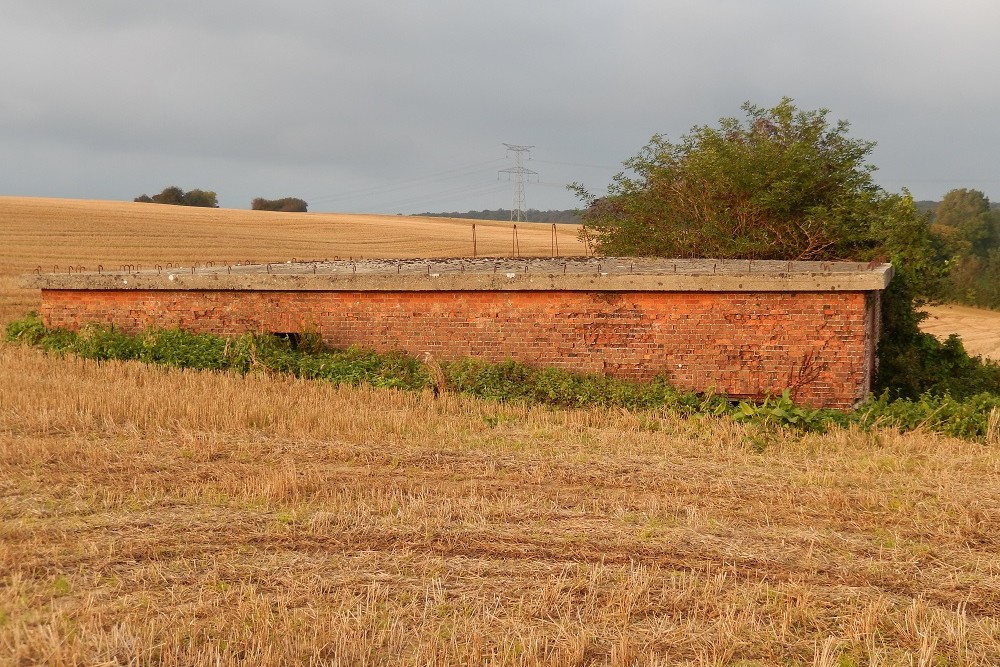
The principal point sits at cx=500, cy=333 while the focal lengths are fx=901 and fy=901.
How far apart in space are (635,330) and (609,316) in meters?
0.35

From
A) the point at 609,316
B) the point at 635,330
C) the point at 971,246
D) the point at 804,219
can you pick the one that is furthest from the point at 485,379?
the point at 971,246

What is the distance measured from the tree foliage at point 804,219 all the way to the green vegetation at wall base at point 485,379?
3437mm

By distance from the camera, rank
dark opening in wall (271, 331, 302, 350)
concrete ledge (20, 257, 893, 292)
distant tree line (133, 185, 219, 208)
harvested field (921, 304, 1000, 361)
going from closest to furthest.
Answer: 1. concrete ledge (20, 257, 893, 292)
2. dark opening in wall (271, 331, 302, 350)
3. harvested field (921, 304, 1000, 361)
4. distant tree line (133, 185, 219, 208)

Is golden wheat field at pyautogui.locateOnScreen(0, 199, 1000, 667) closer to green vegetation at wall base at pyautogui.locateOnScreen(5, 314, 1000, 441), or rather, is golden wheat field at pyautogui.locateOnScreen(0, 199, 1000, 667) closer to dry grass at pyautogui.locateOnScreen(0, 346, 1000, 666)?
dry grass at pyautogui.locateOnScreen(0, 346, 1000, 666)

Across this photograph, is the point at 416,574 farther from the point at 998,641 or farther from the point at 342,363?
the point at 342,363

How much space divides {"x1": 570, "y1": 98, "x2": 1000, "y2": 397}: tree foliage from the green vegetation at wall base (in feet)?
11.3

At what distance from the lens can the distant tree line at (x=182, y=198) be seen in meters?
65.4

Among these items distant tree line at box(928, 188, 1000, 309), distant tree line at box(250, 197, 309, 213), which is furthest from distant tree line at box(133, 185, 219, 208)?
distant tree line at box(928, 188, 1000, 309)

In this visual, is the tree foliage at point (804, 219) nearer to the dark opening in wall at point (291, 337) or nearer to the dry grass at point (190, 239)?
the dark opening in wall at point (291, 337)

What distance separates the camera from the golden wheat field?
170 inches

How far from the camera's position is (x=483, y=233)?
46719 millimetres

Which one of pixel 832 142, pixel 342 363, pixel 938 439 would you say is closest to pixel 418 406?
pixel 342 363

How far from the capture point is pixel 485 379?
10.6 m

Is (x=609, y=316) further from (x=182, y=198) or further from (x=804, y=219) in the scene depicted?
(x=182, y=198)
